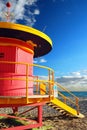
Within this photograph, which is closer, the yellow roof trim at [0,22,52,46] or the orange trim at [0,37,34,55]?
the yellow roof trim at [0,22,52,46]

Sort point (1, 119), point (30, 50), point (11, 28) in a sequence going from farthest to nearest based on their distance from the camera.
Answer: point (1, 119) < point (30, 50) < point (11, 28)

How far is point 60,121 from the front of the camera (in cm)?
1666

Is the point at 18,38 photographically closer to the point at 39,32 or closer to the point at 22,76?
the point at 39,32

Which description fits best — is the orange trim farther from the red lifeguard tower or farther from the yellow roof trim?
the yellow roof trim

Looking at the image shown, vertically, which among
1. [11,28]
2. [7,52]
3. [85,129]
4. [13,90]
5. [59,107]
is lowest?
[85,129]

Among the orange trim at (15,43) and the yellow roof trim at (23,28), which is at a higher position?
the yellow roof trim at (23,28)

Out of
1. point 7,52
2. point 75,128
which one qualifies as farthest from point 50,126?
point 7,52

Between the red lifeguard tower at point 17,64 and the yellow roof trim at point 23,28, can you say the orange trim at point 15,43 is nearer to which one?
the red lifeguard tower at point 17,64

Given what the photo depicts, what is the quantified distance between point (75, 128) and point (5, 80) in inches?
227

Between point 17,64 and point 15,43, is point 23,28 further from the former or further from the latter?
point 17,64

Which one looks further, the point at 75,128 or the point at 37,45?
the point at 75,128

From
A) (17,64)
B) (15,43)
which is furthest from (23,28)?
(17,64)

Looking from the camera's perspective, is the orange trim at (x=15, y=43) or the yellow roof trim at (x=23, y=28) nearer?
the yellow roof trim at (x=23, y=28)

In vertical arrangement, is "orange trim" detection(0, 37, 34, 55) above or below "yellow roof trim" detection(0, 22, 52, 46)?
below
